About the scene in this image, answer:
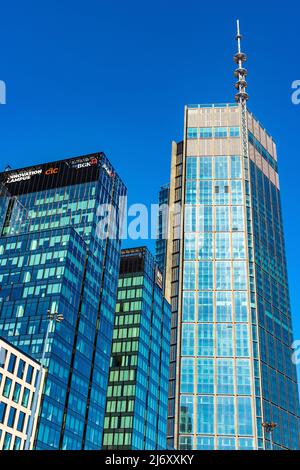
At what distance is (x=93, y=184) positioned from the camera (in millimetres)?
135875

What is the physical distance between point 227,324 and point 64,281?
7676 cm

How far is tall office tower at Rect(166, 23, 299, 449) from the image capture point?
15888 centimetres

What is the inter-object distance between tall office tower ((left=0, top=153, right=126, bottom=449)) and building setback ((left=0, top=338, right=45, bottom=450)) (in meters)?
2.88

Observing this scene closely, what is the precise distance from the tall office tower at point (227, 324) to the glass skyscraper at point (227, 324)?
0.29 m

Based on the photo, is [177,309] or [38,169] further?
[177,309]

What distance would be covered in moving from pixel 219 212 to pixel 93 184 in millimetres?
68325

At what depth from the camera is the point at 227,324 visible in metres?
173

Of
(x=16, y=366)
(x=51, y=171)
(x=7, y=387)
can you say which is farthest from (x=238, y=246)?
(x=7, y=387)

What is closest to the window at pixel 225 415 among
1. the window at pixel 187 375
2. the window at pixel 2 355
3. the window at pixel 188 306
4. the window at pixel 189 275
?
the window at pixel 187 375

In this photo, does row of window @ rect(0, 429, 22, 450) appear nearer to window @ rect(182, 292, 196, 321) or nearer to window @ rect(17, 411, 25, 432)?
window @ rect(17, 411, 25, 432)

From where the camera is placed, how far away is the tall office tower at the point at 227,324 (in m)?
159

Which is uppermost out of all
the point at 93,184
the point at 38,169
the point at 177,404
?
the point at 38,169
